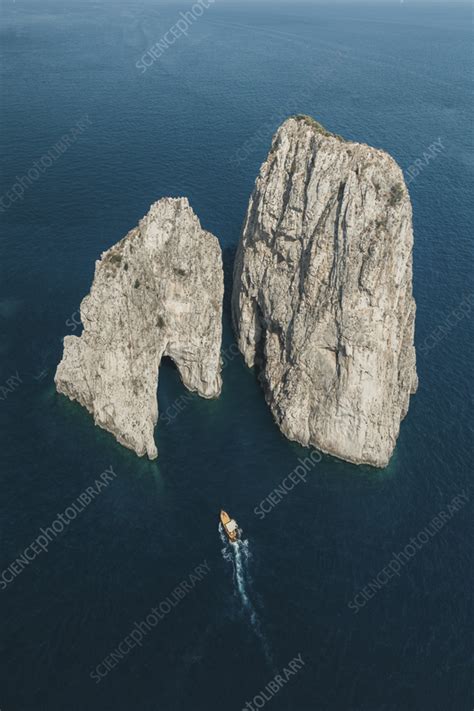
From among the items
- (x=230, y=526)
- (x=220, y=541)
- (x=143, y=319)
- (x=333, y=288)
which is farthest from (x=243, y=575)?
(x=333, y=288)

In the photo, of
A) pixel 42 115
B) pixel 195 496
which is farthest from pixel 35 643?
pixel 42 115

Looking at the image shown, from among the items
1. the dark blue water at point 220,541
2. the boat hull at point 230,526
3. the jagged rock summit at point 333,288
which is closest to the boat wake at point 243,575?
the dark blue water at point 220,541

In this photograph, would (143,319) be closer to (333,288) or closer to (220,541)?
(333,288)

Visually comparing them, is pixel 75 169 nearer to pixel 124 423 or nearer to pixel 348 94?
pixel 124 423

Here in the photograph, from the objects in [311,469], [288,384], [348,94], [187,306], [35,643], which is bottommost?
[35,643]

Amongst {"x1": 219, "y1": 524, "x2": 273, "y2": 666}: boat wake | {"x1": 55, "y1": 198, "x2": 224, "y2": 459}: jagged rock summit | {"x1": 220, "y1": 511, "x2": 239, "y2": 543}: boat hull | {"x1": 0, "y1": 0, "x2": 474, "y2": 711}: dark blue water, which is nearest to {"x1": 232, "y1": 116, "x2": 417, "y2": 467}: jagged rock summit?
{"x1": 0, "y1": 0, "x2": 474, "y2": 711}: dark blue water

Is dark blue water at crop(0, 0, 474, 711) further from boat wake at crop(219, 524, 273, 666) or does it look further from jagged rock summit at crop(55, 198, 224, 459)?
jagged rock summit at crop(55, 198, 224, 459)

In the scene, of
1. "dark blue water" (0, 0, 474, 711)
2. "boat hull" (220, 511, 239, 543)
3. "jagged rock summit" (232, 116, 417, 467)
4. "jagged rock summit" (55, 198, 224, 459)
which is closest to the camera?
"dark blue water" (0, 0, 474, 711)
